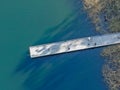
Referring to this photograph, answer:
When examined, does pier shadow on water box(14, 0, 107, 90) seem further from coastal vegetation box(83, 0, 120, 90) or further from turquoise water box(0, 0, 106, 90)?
coastal vegetation box(83, 0, 120, 90)

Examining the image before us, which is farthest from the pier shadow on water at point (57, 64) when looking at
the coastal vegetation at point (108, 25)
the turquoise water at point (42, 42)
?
the coastal vegetation at point (108, 25)

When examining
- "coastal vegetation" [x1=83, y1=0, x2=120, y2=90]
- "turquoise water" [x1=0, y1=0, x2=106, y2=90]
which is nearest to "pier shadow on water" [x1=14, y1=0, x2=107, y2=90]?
"turquoise water" [x1=0, y1=0, x2=106, y2=90]

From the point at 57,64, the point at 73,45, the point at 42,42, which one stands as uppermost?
the point at 42,42

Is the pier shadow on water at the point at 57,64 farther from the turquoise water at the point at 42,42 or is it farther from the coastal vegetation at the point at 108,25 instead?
the coastal vegetation at the point at 108,25

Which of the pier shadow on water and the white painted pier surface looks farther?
the white painted pier surface

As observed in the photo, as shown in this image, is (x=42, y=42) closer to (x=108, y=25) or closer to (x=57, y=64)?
(x=57, y=64)

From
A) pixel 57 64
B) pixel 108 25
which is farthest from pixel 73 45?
pixel 108 25
